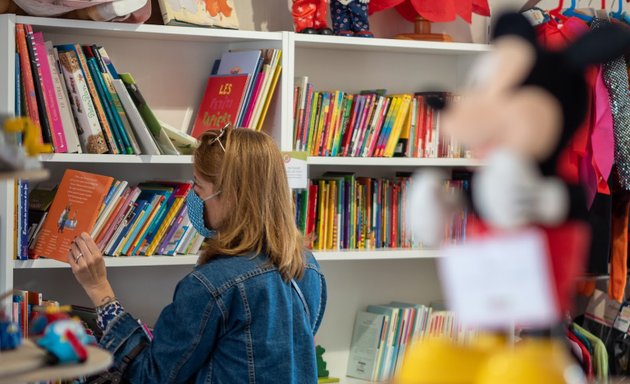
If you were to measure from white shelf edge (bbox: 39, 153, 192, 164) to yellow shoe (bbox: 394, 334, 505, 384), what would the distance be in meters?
1.90

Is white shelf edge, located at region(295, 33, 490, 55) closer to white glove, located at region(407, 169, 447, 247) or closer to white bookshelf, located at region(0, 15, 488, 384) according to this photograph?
white bookshelf, located at region(0, 15, 488, 384)

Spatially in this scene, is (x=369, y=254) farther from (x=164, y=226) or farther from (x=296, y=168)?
(x=164, y=226)

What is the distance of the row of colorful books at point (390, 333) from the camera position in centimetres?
305

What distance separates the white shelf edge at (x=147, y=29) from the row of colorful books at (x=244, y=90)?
55 mm

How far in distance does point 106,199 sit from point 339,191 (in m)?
0.77

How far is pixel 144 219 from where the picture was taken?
103 inches

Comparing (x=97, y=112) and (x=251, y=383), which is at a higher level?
(x=97, y=112)

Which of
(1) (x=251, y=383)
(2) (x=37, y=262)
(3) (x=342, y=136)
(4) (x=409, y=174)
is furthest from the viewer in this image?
(4) (x=409, y=174)

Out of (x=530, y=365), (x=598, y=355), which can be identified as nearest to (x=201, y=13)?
(x=598, y=355)

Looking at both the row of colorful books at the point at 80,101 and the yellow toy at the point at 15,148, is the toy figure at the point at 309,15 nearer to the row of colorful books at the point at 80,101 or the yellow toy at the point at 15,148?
the row of colorful books at the point at 80,101

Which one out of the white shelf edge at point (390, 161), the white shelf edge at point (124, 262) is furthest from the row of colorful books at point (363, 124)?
the white shelf edge at point (124, 262)

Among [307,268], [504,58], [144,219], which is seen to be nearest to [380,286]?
[144,219]

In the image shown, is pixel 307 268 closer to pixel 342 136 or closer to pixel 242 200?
pixel 242 200

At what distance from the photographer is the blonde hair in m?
1.94
